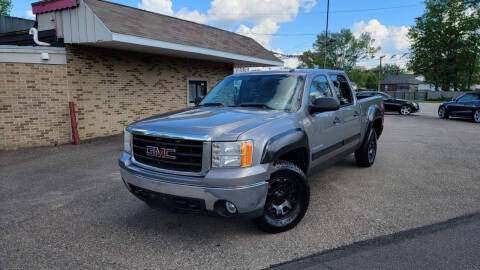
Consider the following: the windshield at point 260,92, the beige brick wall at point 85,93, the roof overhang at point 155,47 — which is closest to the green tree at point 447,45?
the roof overhang at point 155,47

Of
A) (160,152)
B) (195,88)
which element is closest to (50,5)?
(195,88)

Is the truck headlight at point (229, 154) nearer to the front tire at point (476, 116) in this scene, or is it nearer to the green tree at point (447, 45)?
the front tire at point (476, 116)

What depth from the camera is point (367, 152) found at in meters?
6.16

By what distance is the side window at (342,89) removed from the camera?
16.3 ft

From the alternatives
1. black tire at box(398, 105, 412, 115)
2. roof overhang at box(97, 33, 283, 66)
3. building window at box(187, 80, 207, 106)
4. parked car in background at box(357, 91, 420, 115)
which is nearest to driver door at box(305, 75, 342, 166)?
roof overhang at box(97, 33, 283, 66)

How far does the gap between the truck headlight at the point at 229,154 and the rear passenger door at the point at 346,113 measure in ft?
7.46

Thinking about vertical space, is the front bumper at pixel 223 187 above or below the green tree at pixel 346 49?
below

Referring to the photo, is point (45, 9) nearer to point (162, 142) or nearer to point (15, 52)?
point (15, 52)

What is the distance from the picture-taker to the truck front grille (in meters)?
2.97

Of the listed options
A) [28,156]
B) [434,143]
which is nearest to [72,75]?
[28,156]

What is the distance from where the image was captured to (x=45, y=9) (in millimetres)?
9711

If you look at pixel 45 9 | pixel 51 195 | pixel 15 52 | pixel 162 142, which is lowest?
pixel 51 195

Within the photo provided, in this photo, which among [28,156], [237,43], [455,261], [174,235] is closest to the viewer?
[455,261]

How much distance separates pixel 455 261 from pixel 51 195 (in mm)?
5310
